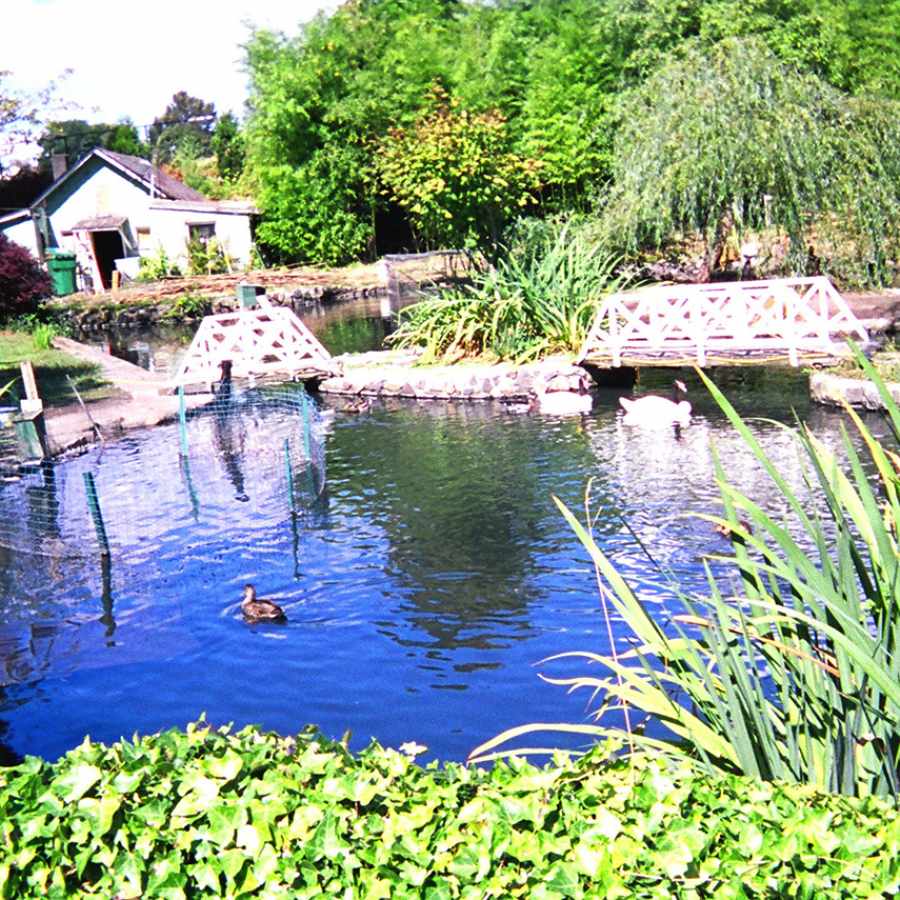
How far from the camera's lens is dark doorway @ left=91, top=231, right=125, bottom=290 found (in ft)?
160

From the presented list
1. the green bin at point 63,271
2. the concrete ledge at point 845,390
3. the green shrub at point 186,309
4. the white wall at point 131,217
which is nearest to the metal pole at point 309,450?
the concrete ledge at point 845,390

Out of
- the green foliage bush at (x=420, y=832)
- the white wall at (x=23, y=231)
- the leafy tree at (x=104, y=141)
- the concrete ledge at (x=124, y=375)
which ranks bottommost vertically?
the green foliage bush at (x=420, y=832)

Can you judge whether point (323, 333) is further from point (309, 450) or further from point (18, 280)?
point (309, 450)

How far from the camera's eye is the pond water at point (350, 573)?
870 cm

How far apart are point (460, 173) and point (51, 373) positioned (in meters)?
9.28

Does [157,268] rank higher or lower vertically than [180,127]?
lower

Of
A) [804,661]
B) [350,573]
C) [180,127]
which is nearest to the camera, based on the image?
[804,661]

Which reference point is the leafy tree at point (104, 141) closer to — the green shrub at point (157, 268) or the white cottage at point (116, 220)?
the white cottage at point (116, 220)

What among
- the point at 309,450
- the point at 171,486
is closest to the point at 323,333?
the point at 171,486

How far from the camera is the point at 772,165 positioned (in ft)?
76.5

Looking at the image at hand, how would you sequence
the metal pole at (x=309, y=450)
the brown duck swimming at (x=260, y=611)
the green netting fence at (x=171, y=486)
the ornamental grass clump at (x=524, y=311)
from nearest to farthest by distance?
1. the brown duck swimming at (x=260, y=611)
2. the green netting fence at (x=171, y=486)
3. the metal pole at (x=309, y=450)
4. the ornamental grass clump at (x=524, y=311)

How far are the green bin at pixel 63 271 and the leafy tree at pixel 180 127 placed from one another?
24985mm

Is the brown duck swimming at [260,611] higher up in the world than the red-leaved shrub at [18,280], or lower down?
lower down

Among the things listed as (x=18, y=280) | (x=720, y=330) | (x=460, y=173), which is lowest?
(x=720, y=330)
